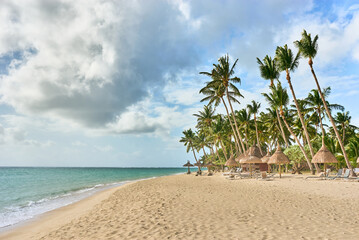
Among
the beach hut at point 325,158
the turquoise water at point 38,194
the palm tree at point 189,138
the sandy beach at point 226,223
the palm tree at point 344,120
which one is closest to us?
the sandy beach at point 226,223

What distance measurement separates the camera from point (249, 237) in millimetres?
4637

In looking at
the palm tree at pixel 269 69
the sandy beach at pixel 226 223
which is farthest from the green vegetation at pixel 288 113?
the sandy beach at pixel 226 223

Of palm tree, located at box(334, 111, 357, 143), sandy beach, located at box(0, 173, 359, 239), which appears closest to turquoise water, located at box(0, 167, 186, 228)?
sandy beach, located at box(0, 173, 359, 239)

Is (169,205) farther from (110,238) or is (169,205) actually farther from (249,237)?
(249,237)

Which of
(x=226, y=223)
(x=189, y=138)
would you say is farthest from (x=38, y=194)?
(x=189, y=138)

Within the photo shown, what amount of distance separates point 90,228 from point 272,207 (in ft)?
19.4

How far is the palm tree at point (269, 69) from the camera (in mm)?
24094

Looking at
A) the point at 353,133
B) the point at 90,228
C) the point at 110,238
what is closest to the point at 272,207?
the point at 110,238

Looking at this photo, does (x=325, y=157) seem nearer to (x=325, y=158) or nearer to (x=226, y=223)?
(x=325, y=158)

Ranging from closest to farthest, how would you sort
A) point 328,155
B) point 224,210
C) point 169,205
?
point 224,210
point 169,205
point 328,155

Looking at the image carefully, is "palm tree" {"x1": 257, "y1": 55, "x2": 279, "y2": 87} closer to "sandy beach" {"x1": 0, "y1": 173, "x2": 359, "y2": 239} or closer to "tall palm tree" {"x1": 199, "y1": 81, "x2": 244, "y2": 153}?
"tall palm tree" {"x1": 199, "y1": 81, "x2": 244, "y2": 153}

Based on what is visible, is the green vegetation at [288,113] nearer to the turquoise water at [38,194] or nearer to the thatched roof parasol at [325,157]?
the thatched roof parasol at [325,157]

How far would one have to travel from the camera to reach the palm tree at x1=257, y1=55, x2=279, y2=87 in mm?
24094

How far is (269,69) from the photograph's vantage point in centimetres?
2414
